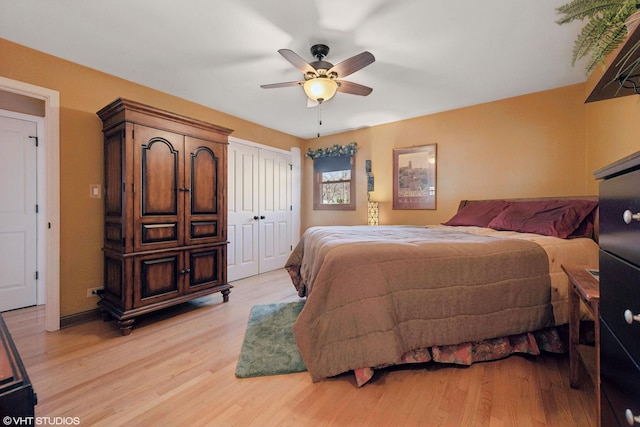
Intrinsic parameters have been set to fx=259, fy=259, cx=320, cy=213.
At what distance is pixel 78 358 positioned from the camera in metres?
1.82

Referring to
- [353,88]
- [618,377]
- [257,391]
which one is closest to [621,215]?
[618,377]

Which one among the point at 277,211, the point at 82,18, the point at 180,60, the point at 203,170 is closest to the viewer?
the point at 82,18

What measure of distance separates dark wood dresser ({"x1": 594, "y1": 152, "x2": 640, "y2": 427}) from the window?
3.78 meters

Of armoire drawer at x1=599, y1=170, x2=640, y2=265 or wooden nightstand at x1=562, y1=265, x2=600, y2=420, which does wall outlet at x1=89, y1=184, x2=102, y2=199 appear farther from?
wooden nightstand at x1=562, y1=265, x2=600, y2=420

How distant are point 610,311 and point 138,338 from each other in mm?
2818

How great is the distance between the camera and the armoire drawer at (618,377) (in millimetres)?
647

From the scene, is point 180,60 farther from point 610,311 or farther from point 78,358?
point 610,311

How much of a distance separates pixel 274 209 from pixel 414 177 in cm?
237

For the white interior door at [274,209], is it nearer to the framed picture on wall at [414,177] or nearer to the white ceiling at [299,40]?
the white ceiling at [299,40]

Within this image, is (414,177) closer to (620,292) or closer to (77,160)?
(620,292)

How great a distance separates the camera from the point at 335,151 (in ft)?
15.2

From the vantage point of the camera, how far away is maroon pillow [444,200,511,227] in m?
2.88

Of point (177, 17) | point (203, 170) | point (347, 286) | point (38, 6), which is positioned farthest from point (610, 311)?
point (38, 6)

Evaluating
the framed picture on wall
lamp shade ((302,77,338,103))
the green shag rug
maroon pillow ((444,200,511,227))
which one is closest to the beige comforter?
the green shag rug
